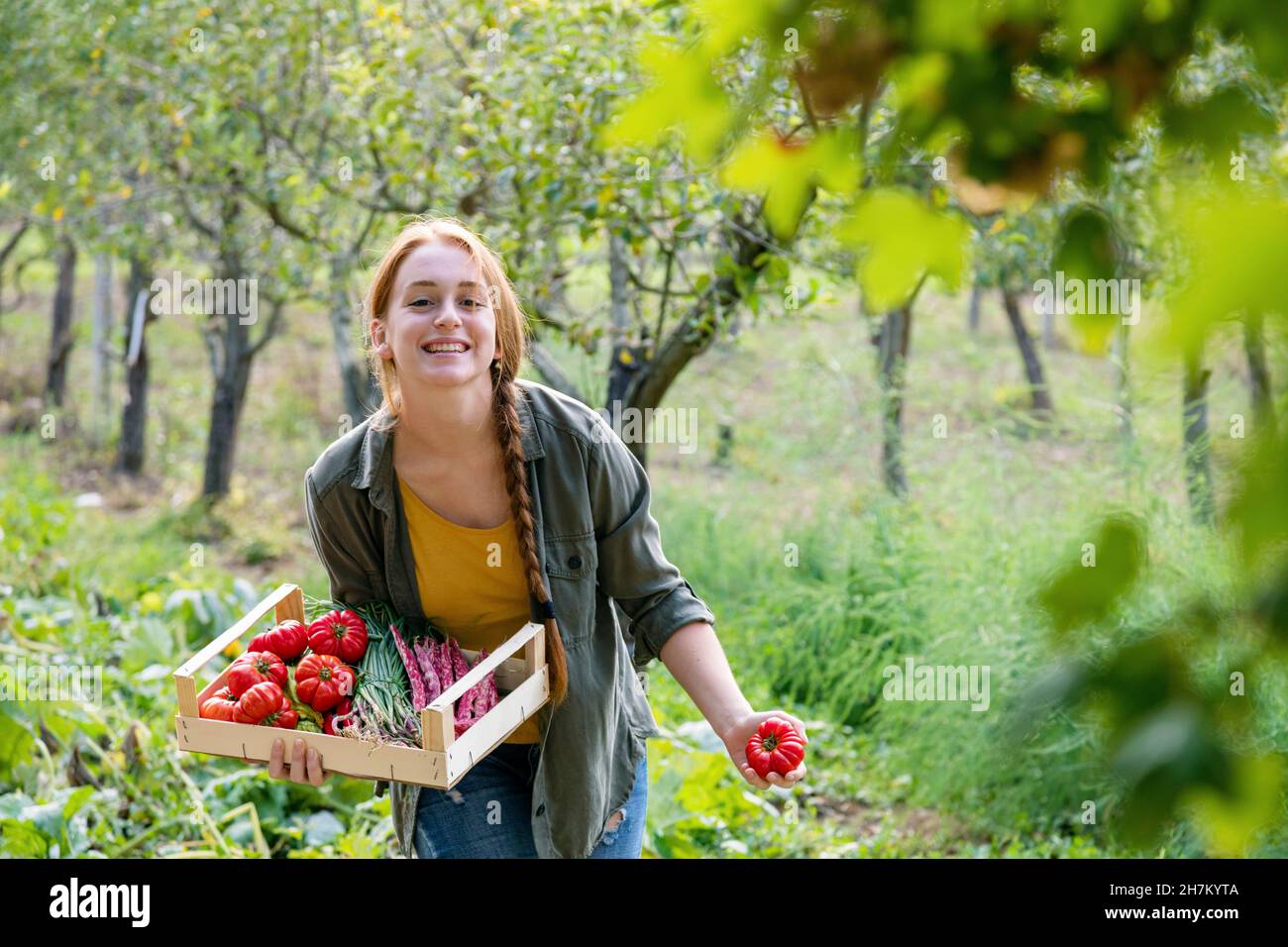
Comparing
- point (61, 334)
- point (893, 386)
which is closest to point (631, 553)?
point (893, 386)

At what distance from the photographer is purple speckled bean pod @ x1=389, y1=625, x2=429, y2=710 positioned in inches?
91.7

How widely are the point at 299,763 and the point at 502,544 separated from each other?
52 cm

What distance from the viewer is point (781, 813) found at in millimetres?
4734

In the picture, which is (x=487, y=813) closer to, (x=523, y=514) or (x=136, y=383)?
(x=523, y=514)

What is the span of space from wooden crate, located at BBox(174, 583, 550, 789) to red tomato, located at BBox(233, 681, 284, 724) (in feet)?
0.14

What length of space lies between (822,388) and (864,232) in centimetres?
848

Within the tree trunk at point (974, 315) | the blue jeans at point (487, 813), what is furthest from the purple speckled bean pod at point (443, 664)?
the tree trunk at point (974, 315)

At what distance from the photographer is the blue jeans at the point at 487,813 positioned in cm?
248

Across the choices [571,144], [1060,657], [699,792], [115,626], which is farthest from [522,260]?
[1060,657]

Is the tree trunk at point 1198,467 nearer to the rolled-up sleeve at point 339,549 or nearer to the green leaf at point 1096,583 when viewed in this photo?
the rolled-up sleeve at point 339,549

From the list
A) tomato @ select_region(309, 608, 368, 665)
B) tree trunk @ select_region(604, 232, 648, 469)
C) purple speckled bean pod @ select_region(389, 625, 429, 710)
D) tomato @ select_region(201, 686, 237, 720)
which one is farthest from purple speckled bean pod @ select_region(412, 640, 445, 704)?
tree trunk @ select_region(604, 232, 648, 469)

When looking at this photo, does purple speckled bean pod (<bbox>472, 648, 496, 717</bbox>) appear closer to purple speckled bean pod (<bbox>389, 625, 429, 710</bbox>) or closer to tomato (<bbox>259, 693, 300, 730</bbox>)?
purple speckled bean pod (<bbox>389, 625, 429, 710</bbox>)
